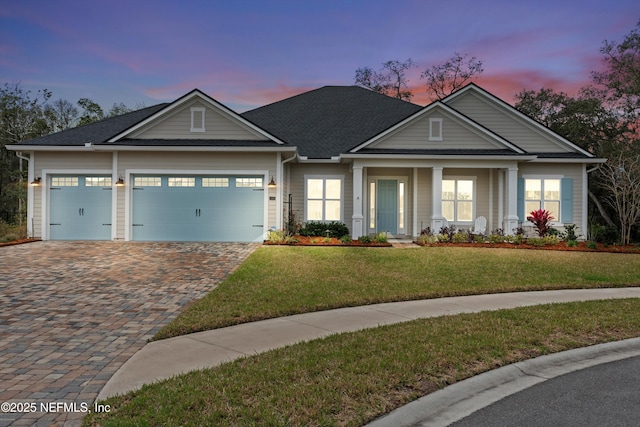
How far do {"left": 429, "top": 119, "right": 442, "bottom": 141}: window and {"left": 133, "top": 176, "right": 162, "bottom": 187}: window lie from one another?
1089cm

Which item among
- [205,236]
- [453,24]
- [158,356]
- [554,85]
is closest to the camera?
[158,356]

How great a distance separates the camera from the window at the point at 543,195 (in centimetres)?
1747

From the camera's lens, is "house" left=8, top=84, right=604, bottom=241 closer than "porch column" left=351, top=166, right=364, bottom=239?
Yes

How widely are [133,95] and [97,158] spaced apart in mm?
29122

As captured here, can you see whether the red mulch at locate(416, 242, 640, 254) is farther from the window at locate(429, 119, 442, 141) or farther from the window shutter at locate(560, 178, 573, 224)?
the window at locate(429, 119, 442, 141)

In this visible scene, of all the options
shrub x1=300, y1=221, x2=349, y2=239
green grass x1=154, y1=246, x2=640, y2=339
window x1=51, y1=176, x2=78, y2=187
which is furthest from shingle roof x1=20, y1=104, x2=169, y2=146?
green grass x1=154, y1=246, x2=640, y2=339

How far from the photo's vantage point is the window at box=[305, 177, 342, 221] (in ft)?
57.7

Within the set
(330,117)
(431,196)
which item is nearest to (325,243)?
(431,196)

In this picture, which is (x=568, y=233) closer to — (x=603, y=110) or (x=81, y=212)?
(x=603, y=110)

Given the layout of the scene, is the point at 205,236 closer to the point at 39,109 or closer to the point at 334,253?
the point at 334,253

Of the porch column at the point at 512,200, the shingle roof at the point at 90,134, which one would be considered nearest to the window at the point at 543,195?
the porch column at the point at 512,200

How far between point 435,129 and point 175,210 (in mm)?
10797

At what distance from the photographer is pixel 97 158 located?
1611 centimetres

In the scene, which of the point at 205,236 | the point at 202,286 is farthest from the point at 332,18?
the point at 202,286
